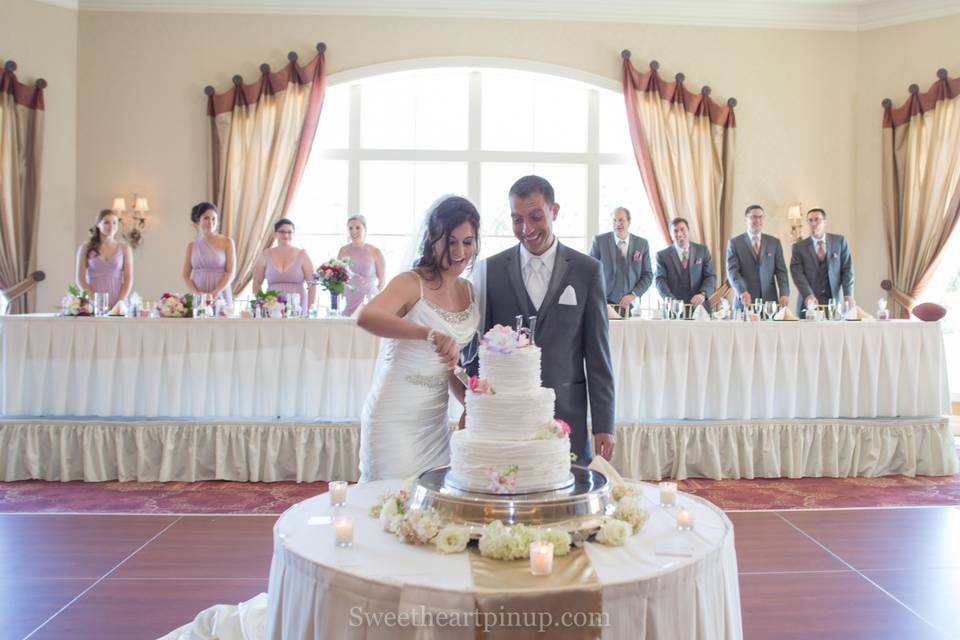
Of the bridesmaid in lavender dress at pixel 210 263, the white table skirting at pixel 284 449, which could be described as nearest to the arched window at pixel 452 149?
the bridesmaid in lavender dress at pixel 210 263

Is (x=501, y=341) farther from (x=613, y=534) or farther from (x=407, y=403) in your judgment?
(x=407, y=403)

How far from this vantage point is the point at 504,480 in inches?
74.3

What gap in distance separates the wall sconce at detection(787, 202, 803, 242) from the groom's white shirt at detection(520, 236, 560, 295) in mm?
7187

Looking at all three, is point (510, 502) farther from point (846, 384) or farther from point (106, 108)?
point (106, 108)

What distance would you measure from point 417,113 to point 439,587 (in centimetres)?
849

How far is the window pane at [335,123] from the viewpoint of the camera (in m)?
9.26

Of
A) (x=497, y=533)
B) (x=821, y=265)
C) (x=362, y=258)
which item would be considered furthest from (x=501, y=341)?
(x=821, y=265)

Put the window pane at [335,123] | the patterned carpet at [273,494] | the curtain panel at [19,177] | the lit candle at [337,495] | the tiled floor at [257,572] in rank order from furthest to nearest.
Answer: the window pane at [335,123] < the curtain panel at [19,177] < the patterned carpet at [273,494] < the tiled floor at [257,572] < the lit candle at [337,495]

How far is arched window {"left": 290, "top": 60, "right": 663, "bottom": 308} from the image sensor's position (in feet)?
30.6

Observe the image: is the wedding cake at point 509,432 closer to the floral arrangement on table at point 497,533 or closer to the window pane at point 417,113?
the floral arrangement on table at point 497,533

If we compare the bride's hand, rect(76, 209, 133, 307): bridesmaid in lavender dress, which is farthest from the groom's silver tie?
rect(76, 209, 133, 307): bridesmaid in lavender dress

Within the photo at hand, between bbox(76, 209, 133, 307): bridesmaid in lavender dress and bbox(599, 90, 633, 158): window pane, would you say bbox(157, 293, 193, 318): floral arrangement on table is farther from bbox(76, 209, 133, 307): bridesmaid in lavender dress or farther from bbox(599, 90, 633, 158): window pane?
bbox(599, 90, 633, 158): window pane

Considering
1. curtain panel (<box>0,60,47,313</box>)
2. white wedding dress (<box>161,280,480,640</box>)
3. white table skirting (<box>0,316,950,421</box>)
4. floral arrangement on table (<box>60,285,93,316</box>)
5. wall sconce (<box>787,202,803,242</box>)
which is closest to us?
white wedding dress (<box>161,280,480,640</box>)

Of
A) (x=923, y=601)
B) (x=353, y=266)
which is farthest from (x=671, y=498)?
(x=353, y=266)
